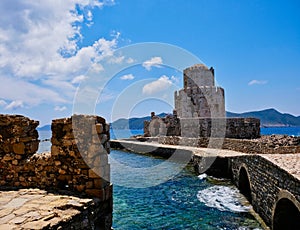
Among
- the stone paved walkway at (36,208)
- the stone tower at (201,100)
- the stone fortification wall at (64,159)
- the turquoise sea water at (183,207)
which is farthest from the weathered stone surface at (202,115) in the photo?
the stone paved walkway at (36,208)

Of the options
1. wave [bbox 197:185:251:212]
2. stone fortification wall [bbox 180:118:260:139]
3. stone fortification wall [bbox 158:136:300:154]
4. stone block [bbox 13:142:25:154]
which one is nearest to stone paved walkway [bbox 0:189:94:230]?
stone block [bbox 13:142:25:154]

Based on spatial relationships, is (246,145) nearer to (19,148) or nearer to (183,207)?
(183,207)

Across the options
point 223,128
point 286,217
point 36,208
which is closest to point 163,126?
point 223,128

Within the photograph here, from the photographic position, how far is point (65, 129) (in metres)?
4.84

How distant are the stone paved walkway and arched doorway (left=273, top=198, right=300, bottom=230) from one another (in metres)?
5.01

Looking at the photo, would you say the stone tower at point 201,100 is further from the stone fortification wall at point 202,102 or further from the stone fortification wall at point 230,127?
the stone fortification wall at point 230,127

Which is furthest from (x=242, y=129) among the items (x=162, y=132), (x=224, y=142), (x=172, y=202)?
(x=172, y=202)

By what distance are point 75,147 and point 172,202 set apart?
Result: 22.3 ft

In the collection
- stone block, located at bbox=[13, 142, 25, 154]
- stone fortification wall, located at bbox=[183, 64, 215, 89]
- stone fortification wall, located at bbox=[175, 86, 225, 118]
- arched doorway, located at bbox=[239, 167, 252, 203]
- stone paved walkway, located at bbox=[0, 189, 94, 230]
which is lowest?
arched doorway, located at bbox=[239, 167, 252, 203]

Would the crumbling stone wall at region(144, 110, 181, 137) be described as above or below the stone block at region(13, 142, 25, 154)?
above

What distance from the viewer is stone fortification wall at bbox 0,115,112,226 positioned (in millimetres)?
4715

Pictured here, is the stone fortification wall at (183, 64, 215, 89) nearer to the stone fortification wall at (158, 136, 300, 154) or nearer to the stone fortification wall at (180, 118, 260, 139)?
the stone fortification wall at (180, 118, 260, 139)

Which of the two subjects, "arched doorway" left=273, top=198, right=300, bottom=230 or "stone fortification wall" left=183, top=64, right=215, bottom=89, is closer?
"arched doorway" left=273, top=198, right=300, bottom=230

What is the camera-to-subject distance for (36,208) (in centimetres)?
380
